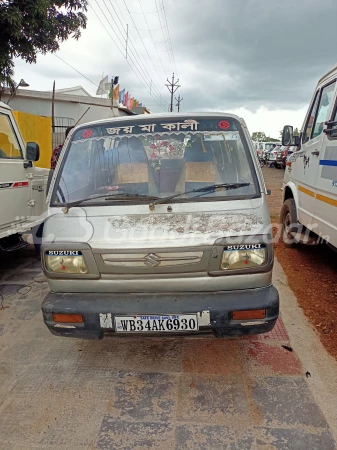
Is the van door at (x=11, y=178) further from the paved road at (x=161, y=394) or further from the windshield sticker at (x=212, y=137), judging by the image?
the windshield sticker at (x=212, y=137)

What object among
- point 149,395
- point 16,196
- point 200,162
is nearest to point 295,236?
point 200,162

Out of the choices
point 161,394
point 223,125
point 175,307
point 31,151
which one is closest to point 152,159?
point 223,125

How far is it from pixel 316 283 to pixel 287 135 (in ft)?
6.96

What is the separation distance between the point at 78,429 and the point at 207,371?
3.30 ft

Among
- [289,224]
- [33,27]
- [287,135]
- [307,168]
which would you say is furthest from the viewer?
[33,27]

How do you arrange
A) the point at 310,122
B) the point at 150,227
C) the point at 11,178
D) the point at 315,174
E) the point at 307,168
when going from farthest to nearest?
the point at 310,122
the point at 307,168
the point at 11,178
the point at 315,174
the point at 150,227

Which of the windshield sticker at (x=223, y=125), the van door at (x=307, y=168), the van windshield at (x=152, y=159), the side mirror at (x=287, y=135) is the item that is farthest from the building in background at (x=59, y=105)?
the windshield sticker at (x=223, y=125)

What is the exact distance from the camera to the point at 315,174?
4.32m

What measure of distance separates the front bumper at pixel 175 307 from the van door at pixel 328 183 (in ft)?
5.57

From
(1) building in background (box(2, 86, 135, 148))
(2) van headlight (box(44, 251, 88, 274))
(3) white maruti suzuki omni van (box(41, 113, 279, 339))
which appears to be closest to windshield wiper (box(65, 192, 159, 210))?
(3) white maruti suzuki omni van (box(41, 113, 279, 339))

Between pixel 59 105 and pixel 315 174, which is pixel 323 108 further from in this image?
pixel 59 105

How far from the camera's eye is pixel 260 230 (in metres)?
2.45

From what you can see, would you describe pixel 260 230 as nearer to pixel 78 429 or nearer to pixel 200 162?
pixel 200 162

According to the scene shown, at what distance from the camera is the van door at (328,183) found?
3.67 metres
